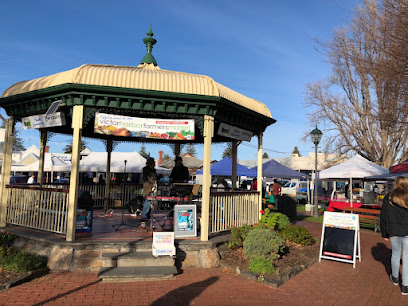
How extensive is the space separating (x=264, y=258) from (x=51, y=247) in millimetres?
4495

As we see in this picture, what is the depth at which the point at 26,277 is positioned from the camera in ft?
19.0

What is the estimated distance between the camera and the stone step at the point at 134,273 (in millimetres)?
5879

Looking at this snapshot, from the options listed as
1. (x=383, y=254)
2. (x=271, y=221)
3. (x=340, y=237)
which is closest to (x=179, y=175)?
(x=271, y=221)

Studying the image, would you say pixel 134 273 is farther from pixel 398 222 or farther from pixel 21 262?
pixel 398 222

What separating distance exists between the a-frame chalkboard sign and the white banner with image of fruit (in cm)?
397

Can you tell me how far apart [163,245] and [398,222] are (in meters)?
4.44

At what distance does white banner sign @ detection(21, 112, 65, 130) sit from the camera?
7355 millimetres

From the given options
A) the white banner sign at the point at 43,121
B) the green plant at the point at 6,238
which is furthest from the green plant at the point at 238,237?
the green plant at the point at 6,238

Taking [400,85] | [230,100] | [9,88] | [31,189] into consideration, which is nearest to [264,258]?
[230,100]

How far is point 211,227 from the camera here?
8148mm

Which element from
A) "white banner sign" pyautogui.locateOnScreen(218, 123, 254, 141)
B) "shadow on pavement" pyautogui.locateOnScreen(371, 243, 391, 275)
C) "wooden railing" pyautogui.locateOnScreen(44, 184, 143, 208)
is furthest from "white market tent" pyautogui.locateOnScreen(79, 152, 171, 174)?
"shadow on pavement" pyautogui.locateOnScreen(371, 243, 391, 275)

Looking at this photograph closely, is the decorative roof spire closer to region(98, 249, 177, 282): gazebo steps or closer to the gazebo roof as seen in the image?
the gazebo roof

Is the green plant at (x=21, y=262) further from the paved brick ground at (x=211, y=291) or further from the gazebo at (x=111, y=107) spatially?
the gazebo at (x=111, y=107)

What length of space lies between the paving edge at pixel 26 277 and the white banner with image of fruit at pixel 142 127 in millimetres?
3016
